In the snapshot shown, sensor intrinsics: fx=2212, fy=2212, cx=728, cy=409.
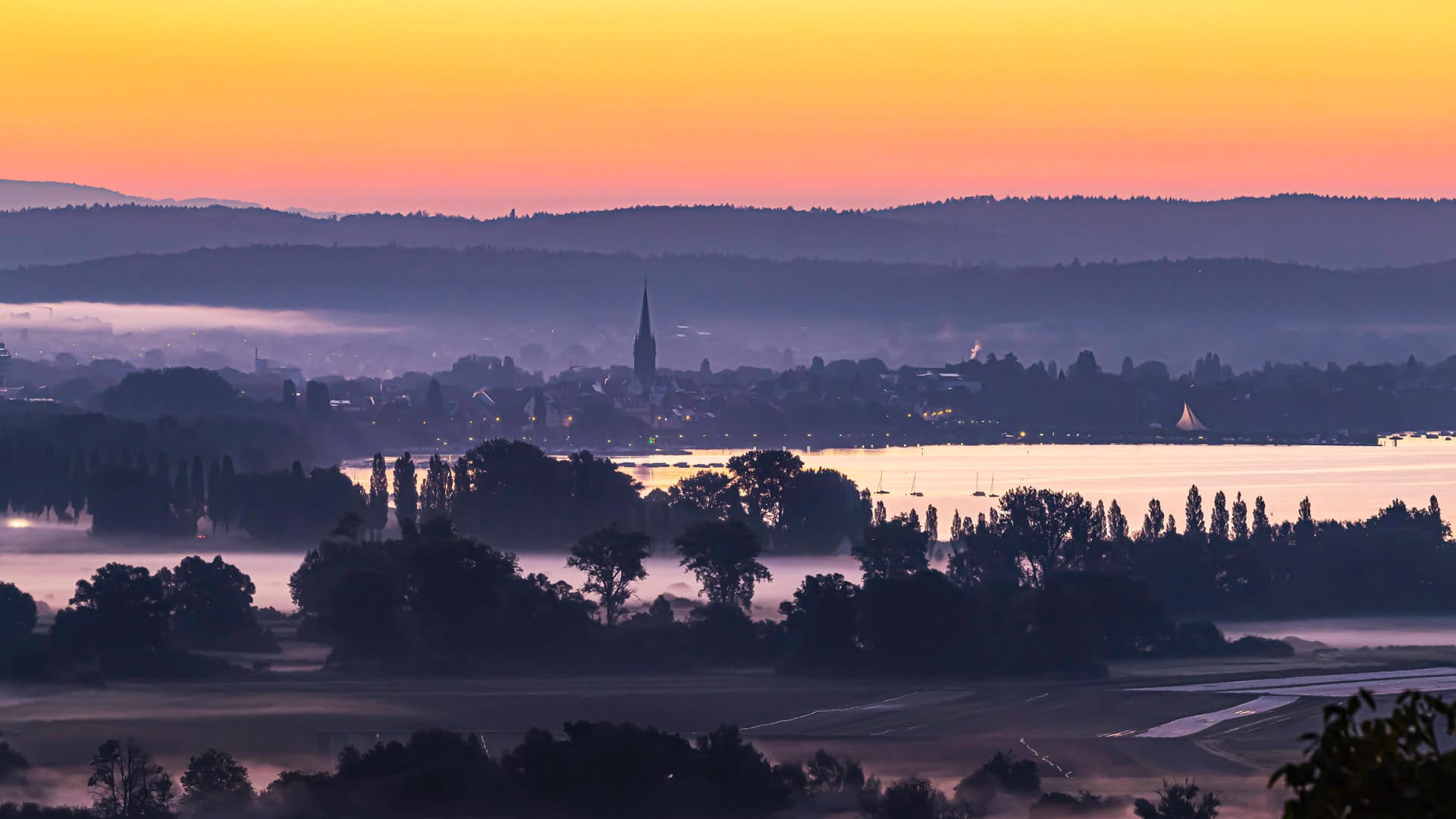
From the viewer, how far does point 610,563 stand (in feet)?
252

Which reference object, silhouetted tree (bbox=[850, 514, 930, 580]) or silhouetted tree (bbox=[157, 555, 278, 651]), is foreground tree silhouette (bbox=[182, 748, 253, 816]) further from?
silhouetted tree (bbox=[850, 514, 930, 580])

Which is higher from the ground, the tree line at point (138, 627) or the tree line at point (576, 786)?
the tree line at point (138, 627)

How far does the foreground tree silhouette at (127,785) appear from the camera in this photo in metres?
43.6

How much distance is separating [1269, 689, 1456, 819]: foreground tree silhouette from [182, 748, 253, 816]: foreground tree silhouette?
1391 inches

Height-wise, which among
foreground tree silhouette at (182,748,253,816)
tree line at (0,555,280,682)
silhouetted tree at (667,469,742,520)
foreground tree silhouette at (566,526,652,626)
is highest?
silhouetted tree at (667,469,742,520)

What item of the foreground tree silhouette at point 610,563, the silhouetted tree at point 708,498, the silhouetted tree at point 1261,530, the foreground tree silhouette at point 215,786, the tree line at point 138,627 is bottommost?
the foreground tree silhouette at point 215,786

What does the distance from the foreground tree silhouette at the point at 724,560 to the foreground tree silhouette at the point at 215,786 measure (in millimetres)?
30053

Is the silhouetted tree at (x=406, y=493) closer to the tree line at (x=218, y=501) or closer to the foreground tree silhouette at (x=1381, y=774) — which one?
the tree line at (x=218, y=501)

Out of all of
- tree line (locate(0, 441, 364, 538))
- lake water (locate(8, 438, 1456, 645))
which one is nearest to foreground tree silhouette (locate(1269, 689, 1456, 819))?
lake water (locate(8, 438, 1456, 645))

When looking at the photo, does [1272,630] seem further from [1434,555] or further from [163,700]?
[163,700]

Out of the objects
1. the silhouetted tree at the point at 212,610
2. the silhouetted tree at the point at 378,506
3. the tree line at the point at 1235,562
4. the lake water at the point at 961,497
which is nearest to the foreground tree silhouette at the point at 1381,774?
the silhouetted tree at the point at 212,610

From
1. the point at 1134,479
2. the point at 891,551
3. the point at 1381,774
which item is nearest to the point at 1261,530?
the point at 891,551

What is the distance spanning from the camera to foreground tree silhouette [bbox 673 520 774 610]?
7688cm

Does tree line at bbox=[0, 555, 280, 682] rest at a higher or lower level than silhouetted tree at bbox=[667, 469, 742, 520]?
lower
